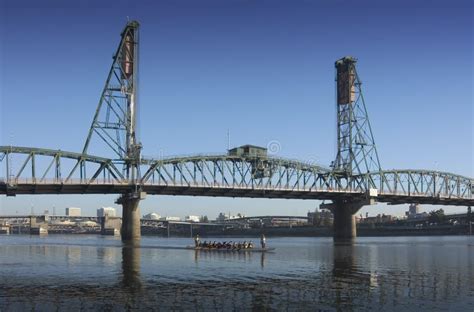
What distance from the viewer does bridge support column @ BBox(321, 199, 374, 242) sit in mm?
185000

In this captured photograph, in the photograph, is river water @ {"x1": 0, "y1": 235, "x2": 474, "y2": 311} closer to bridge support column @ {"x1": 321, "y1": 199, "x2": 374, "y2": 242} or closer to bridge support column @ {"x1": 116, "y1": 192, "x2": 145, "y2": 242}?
bridge support column @ {"x1": 116, "y1": 192, "x2": 145, "y2": 242}

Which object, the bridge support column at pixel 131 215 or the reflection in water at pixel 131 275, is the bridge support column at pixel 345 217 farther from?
the reflection in water at pixel 131 275

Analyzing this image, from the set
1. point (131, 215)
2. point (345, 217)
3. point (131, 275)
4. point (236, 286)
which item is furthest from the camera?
point (345, 217)

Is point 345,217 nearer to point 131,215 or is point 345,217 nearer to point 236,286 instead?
point 131,215

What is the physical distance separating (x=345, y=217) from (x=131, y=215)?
78013 millimetres

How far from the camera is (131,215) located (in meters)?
148

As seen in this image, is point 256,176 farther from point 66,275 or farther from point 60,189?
point 66,275

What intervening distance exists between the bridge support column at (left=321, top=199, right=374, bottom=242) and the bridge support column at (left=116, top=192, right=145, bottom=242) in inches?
2705

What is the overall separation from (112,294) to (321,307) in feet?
51.7

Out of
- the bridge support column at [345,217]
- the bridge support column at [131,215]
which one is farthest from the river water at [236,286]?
the bridge support column at [345,217]

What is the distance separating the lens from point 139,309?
3547cm

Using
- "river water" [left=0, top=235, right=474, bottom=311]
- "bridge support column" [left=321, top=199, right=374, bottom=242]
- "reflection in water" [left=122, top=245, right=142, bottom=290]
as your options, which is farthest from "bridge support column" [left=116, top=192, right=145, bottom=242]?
"river water" [left=0, top=235, right=474, bottom=311]

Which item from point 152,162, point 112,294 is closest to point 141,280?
point 112,294

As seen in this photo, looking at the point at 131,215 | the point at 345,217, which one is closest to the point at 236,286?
the point at 131,215
